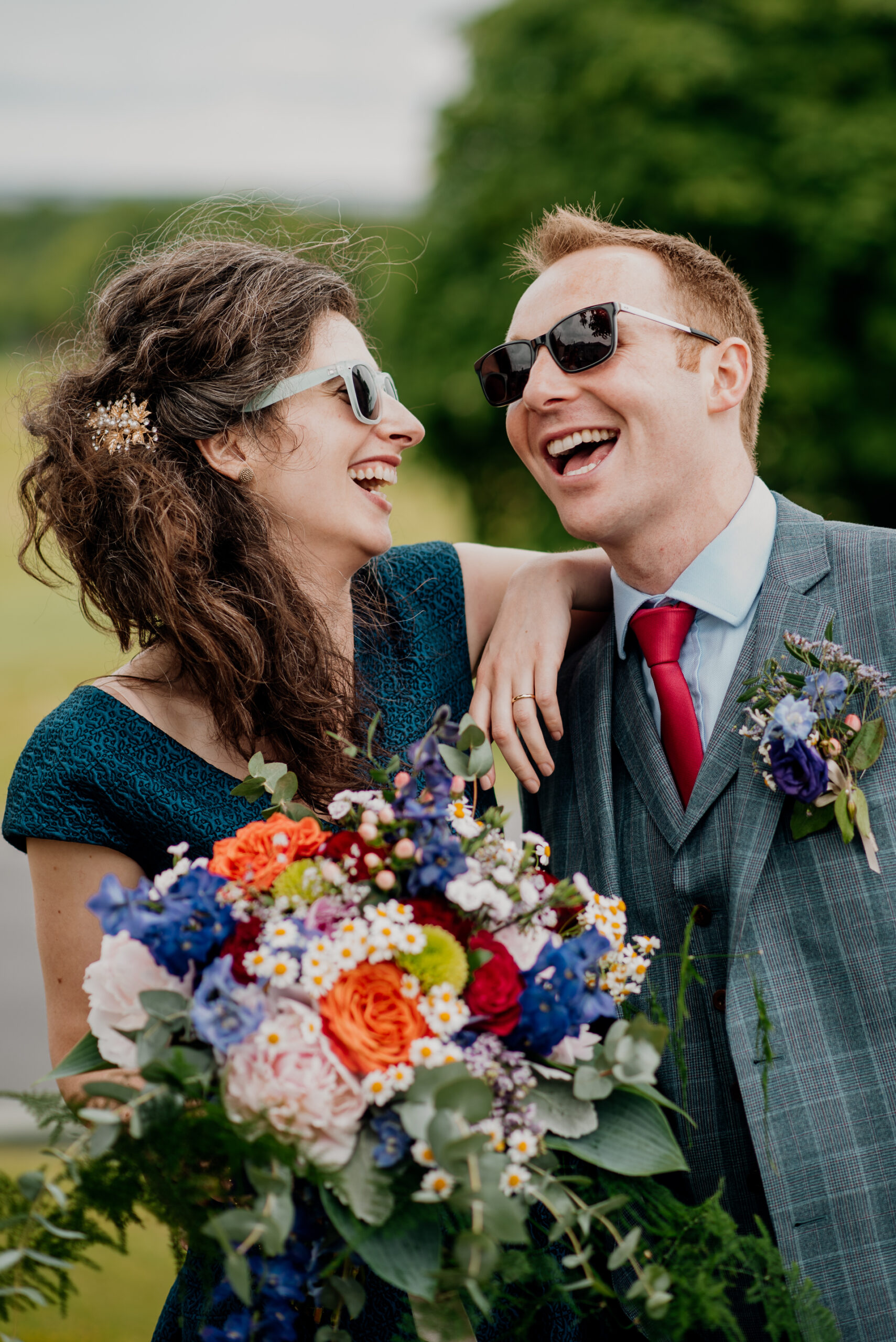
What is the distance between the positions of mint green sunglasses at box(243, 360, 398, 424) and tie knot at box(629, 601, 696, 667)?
86cm

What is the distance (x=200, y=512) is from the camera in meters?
2.81

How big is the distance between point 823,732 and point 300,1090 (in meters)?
1.29

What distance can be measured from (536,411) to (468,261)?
49.2 ft

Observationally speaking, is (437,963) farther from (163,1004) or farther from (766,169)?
(766,169)

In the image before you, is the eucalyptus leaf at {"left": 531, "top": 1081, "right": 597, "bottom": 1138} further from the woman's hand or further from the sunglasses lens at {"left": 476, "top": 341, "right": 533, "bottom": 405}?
the sunglasses lens at {"left": 476, "top": 341, "right": 533, "bottom": 405}

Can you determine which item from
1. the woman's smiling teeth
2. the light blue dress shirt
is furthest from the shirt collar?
the woman's smiling teeth

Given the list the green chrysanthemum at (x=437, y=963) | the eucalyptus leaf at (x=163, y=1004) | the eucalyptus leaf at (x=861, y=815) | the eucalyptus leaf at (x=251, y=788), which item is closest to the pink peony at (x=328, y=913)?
the green chrysanthemum at (x=437, y=963)

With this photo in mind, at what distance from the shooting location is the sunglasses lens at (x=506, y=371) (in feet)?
9.47

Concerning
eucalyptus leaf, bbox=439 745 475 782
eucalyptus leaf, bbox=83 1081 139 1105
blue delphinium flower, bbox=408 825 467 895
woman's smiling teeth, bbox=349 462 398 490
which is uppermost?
woman's smiling teeth, bbox=349 462 398 490

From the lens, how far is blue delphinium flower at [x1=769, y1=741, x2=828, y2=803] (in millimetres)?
2252

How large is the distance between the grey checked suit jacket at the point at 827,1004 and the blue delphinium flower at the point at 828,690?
18cm

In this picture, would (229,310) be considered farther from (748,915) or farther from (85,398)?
(748,915)

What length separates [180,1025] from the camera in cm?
167

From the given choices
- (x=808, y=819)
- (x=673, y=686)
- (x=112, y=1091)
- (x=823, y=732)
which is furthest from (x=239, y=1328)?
(x=673, y=686)
